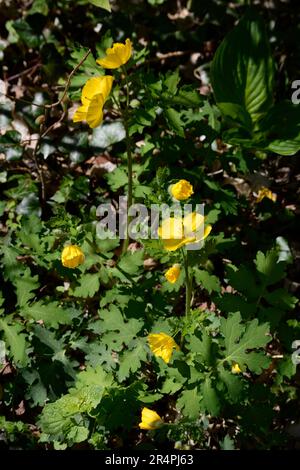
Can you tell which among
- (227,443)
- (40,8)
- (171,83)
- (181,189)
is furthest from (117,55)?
(227,443)

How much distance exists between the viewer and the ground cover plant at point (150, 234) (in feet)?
7.38

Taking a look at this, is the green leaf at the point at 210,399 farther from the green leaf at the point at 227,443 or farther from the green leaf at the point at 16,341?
the green leaf at the point at 16,341

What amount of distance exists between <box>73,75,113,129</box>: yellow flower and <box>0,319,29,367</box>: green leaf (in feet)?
3.24

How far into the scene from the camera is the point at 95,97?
2.14 metres

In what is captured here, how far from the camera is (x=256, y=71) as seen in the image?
3.06 meters

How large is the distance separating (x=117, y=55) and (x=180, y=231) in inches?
30.5

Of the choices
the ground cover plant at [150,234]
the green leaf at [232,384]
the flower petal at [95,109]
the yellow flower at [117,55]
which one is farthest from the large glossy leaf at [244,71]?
Result: the green leaf at [232,384]

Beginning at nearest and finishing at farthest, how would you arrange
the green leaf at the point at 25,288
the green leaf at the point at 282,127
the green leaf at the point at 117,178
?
the green leaf at the point at 25,288 → the green leaf at the point at 117,178 → the green leaf at the point at 282,127

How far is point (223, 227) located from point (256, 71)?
0.91 m

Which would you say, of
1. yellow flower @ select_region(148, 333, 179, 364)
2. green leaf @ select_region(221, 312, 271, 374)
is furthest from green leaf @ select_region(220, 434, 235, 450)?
yellow flower @ select_region(148, 333, 179, 364)

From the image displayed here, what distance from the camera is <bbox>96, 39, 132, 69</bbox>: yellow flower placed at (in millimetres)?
2184

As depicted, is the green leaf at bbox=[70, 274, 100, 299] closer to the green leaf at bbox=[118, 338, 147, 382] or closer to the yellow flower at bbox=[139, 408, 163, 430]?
the green leaf at bbox=[118, 338, 147, 382]

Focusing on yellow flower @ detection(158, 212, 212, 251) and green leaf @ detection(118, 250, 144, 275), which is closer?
yellow flower @ detection(158, 212, 212, 251)

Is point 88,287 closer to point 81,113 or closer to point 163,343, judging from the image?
point 163,343
